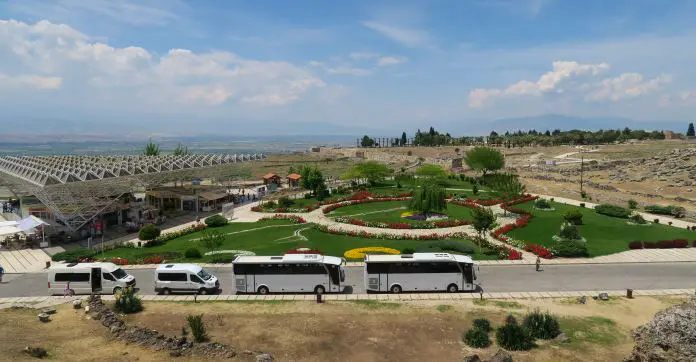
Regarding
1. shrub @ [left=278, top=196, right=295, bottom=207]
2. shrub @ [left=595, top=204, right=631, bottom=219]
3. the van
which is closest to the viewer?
the van

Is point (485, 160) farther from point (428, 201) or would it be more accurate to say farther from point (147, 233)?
point (147, 233)

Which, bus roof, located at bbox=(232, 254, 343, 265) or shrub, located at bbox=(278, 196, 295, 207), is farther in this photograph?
shrub, located at bbox=(278, 196, 295, 207)

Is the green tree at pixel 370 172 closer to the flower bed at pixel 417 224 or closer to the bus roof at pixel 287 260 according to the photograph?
the flower bed at pixel 417 224

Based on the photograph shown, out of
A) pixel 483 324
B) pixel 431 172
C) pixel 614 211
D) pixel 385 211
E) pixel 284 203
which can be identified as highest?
pixel 431 172

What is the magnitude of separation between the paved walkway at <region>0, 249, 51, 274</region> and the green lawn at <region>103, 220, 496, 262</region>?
5183 mm

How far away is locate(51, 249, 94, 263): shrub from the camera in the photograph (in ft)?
129

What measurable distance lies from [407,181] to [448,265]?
169 ft

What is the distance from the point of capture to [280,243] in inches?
1697

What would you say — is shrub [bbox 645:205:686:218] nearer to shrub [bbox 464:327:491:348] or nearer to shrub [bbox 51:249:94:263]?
shrub [bbox 464:327:491:348]

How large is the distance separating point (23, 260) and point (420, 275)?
1362 inches

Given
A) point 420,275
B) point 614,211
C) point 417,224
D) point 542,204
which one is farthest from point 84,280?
point 614,211

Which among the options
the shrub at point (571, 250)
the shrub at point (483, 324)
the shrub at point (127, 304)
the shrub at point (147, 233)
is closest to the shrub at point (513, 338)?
the shrub at point (483, 324)

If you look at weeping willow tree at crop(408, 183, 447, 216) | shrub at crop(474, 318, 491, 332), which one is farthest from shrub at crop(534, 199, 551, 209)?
shrub at crop(474, 318, 491, 332)

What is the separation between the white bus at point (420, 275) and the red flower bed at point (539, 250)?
36.7 ft
